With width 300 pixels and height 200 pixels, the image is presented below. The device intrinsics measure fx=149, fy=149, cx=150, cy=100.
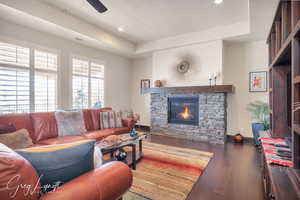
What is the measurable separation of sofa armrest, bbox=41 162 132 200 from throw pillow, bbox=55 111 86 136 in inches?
91.7

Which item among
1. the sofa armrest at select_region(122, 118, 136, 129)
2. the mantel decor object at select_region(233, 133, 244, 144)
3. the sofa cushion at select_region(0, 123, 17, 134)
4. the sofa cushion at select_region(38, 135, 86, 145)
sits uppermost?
the sofa cushion at select_region(0, 123, 17, 134)

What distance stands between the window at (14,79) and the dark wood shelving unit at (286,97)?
169 inches

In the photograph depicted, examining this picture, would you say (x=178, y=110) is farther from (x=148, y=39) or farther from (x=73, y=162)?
(x=73, y=162)

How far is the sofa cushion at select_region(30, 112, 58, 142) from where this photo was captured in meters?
2.81

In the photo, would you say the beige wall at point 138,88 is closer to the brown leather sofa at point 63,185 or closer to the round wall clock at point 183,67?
the round wall clock at point 183,67

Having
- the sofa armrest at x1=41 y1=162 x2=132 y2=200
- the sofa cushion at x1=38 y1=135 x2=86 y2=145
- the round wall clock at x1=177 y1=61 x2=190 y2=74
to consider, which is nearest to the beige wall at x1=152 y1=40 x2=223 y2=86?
the round wall clock at x1=177 y1=61 x2=190 y2=74

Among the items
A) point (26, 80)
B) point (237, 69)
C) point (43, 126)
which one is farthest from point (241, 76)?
point (26, 80)

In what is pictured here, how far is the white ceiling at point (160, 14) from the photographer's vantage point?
298 centimetres

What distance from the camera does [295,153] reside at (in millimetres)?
1143

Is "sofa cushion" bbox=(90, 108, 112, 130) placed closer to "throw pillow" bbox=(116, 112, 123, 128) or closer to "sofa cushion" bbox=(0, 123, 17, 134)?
"throw pillow" bbox=(116, 112, 123, 128)

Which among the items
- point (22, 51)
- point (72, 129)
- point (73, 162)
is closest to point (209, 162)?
point (73, 162)

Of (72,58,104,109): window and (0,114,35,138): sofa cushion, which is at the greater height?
(72,58,104,109): window

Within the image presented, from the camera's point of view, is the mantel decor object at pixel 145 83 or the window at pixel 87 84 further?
the mantel decor object at pixel 145 83

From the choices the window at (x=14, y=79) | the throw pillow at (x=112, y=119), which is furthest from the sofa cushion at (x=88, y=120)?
the window at (x=14, y=79)
